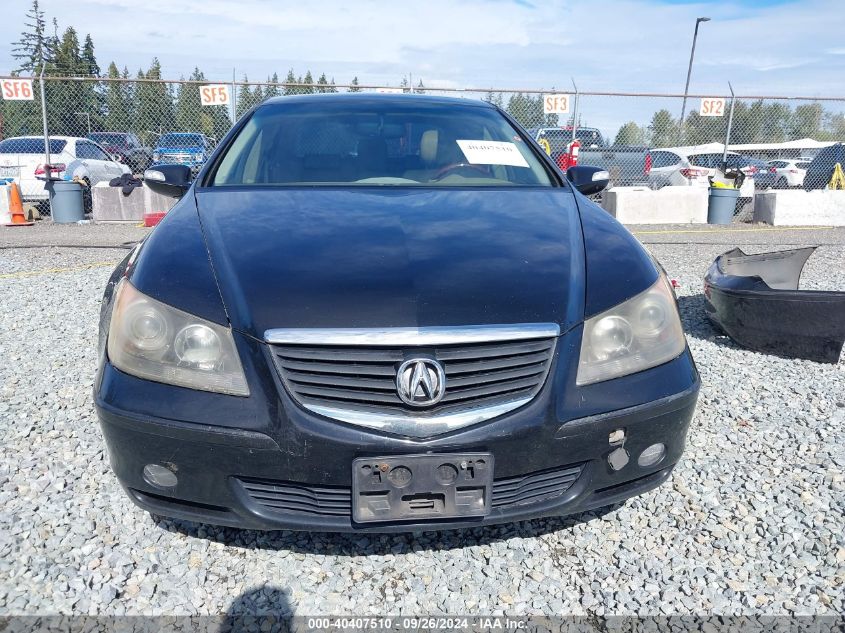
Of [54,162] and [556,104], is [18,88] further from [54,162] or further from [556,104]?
[556,104]

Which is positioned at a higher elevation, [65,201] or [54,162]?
[54,162]

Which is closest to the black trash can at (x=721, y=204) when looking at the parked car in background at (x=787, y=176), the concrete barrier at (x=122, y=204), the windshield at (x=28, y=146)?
the concrete barrier at (x=122, y=204)

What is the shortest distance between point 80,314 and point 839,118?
21.3m

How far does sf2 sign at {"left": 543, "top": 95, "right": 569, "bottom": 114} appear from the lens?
42.5 ft

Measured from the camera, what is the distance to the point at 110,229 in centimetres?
1121

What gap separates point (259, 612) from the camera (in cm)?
209

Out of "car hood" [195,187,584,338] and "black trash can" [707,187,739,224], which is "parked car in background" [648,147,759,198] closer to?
Result: "black trash can" [707,187,739,224]

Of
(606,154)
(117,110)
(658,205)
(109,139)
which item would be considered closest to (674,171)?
(606,154)

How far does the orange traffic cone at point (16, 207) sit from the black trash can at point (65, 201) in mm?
470

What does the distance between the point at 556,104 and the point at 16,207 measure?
9.53 metres

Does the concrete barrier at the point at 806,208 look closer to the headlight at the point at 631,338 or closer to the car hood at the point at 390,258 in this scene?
the car hood at the point at 390,258

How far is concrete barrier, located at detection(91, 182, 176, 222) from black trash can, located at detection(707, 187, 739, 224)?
9.46 m

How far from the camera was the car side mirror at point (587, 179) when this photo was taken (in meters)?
3.50

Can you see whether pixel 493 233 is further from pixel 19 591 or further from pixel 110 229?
pixel 110 229
